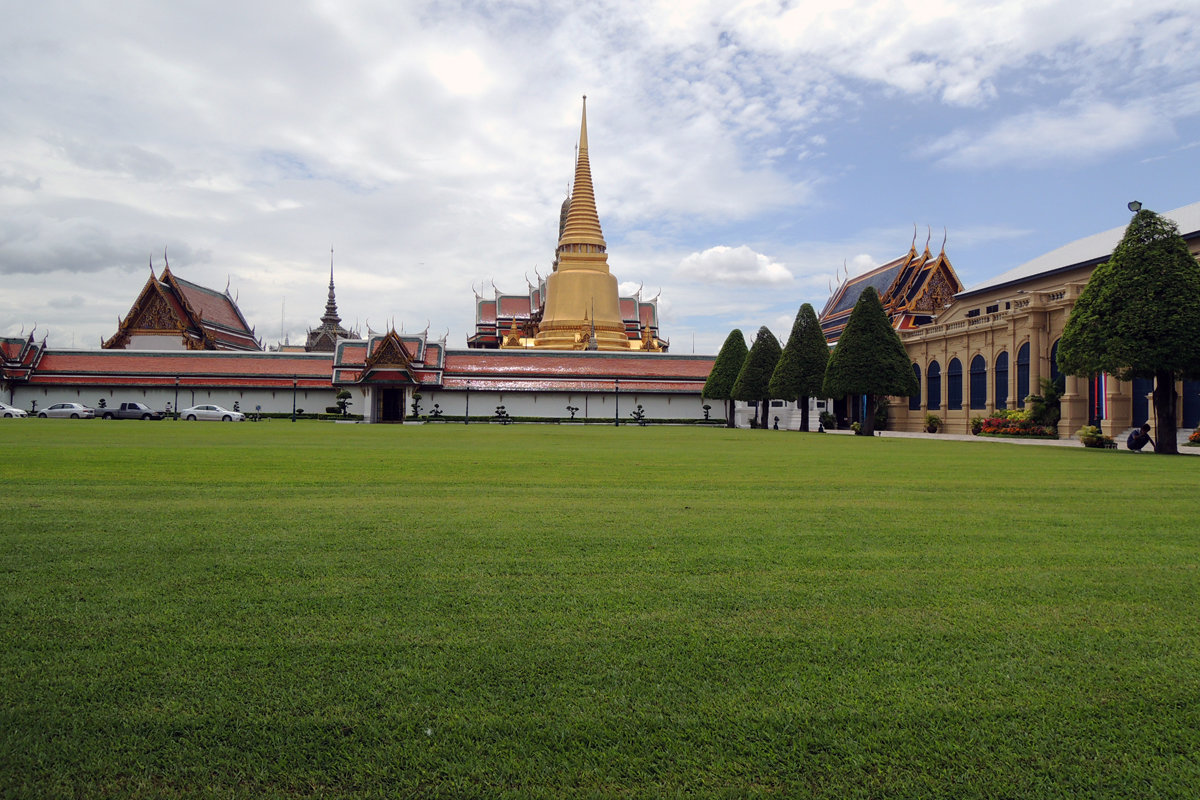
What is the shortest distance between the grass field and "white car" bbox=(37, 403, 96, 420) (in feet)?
160

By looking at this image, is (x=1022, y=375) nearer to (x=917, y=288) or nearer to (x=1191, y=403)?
(x=1191, y=403)

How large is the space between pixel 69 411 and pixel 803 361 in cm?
4471

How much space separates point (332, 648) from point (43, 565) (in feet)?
9.21

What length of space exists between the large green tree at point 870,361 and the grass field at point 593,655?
91.3 feet

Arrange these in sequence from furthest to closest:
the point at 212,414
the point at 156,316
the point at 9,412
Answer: the point at 156,316 → the point at 212,414 → the point at 9,412

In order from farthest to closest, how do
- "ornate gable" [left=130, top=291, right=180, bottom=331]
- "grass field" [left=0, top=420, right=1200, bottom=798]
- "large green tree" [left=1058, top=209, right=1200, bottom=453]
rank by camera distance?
"ornate gable" [left=130, top=291, right=180, bottom=331]
"large green tree" [left=1058, top=209, right=1200, bottom=453]
"grass field" [left=0, top=420, right=1200, bottom=798]

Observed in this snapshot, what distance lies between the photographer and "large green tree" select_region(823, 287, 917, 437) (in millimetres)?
34156

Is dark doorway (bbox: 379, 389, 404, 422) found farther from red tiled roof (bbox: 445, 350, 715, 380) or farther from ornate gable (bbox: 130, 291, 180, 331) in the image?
ornate gable (bbox: 130, 291, 180, 331)

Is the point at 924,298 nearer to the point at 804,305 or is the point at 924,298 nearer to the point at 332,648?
the point at 804,305

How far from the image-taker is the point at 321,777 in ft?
8.07

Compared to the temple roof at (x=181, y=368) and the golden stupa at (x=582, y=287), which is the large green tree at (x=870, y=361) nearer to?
the golden stupa at (x=582, y=287)

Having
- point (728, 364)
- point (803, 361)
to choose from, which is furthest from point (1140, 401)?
point (728, 364)

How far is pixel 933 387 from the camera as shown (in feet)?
140

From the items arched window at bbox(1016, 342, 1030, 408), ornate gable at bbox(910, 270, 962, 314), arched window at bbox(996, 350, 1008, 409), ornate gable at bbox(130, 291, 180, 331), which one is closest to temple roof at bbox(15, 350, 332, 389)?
ornate gable at bbox(130, 291, 180, 331)
